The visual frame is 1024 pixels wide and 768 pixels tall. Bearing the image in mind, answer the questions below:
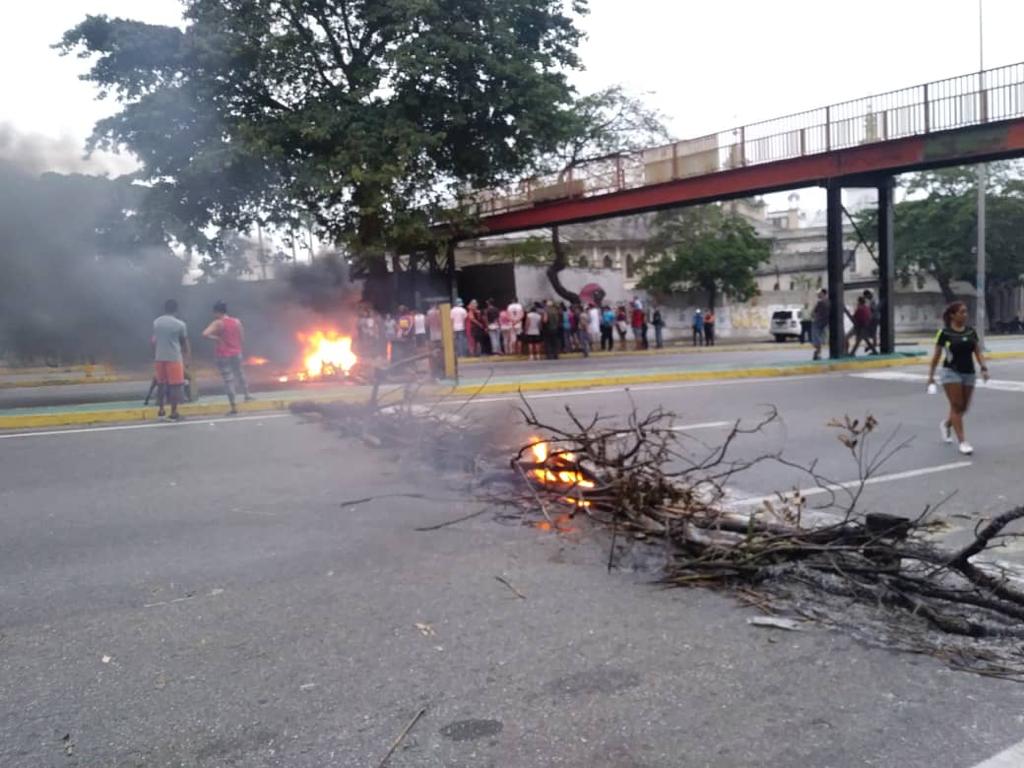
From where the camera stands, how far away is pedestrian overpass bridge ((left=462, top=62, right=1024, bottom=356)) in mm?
15984

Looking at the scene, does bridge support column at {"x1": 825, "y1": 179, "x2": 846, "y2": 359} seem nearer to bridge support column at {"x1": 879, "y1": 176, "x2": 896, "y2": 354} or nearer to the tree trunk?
bridge support column at {"x1": 879, "y1": 176, "x2": 896, "y2": 354}

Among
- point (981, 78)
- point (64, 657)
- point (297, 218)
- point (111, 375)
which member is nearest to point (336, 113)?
point (297, 218)

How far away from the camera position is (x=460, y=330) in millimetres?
23656

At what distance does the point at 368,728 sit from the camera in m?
3.27

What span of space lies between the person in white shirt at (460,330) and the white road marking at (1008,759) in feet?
63.5

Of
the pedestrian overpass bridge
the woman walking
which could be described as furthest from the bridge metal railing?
the woman walking

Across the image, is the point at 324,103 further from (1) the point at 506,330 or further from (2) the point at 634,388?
(2) the point at 634,388

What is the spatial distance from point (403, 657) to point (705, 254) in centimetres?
3659

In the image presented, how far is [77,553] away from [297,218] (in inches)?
810

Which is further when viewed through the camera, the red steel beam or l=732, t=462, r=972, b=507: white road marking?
the red steel beam

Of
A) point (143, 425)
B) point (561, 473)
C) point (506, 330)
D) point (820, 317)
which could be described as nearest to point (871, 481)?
point (561, 473)

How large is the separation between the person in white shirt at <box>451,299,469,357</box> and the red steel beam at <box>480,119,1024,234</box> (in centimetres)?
469

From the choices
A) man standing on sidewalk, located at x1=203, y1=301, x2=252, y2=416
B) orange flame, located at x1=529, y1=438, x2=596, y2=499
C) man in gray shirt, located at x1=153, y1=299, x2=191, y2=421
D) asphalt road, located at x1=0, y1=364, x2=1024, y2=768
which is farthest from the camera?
man standing on sidewalk, located at x1=203, y1=301, x2=252, y2=416

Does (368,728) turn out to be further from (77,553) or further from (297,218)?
(297,218)
